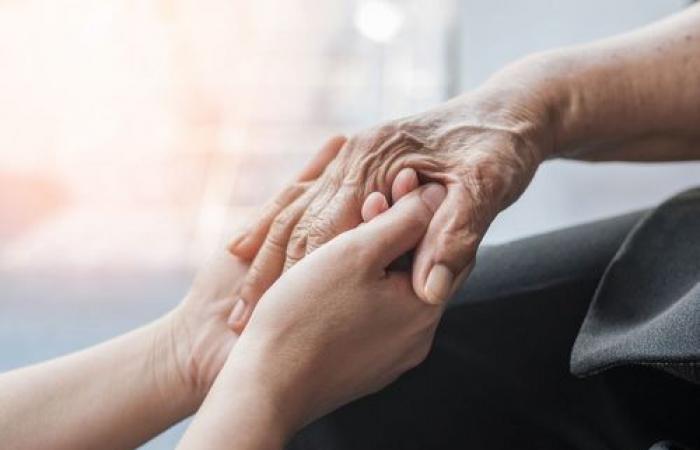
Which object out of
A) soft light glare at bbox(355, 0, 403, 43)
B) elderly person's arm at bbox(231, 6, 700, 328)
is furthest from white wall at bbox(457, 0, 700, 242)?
elderly person's arm at bbox(231, 6, 700, 328)

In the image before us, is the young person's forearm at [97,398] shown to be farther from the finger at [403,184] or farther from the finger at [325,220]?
the finger at [403,184]

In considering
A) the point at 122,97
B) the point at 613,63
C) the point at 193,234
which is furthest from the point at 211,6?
the point at 613,63

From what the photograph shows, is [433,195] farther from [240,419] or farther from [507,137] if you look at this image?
[240,419]

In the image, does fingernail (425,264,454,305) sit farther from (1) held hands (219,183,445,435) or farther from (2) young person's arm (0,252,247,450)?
(2) young person's arm (0,252,247,450)

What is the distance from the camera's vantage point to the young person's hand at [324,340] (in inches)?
26.6

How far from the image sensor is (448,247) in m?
0.76

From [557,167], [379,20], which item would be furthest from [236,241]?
[379,20]

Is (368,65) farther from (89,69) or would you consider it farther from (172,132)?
(89,69)

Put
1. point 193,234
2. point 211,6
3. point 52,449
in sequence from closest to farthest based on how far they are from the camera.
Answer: point 52,449
point 193,234
point 211,6

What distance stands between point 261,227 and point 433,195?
20cm

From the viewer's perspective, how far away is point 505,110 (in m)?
0.88

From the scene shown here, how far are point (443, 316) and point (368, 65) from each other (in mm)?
1849

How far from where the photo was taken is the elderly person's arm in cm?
83

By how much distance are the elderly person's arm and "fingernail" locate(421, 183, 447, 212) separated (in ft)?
0.04
